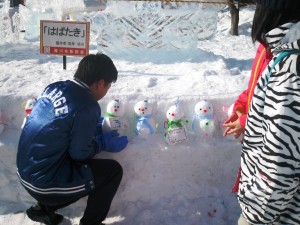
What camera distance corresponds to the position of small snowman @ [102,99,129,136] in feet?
7.20

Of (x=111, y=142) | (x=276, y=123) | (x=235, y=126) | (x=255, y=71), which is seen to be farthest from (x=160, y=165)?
(x=276, y=123)

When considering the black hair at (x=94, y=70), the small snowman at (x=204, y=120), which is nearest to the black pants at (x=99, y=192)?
the black hair at (x=94, y=70)

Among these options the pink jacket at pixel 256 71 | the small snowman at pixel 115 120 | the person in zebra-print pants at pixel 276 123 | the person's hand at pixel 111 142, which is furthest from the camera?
the small snowman at pixel 115 120

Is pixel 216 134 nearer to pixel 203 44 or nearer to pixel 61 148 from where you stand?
pixel 61 148

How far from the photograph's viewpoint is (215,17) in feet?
12.1

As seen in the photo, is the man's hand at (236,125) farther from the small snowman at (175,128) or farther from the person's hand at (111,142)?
the person's hand at (111,142)

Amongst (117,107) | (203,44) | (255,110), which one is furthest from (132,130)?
(203,44)

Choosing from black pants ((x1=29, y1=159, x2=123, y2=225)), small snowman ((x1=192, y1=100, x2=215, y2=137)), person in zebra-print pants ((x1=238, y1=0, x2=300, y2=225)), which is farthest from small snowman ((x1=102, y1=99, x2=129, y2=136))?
person in zebra-print pants ((x1=238, y1=0, x2=300, y2=225))

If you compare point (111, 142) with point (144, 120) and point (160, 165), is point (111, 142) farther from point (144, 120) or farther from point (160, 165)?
point (160, 165)

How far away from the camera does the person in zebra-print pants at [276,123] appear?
3.02 ft

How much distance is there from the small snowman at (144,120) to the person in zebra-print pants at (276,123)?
3.96 feet

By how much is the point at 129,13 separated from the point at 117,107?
1.66 meters

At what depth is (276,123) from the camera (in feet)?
3.09

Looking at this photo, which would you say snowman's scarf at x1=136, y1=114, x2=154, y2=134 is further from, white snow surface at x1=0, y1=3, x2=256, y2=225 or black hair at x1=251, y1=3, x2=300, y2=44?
black hair at x1=251, y1=3, x2=300, y2=44
